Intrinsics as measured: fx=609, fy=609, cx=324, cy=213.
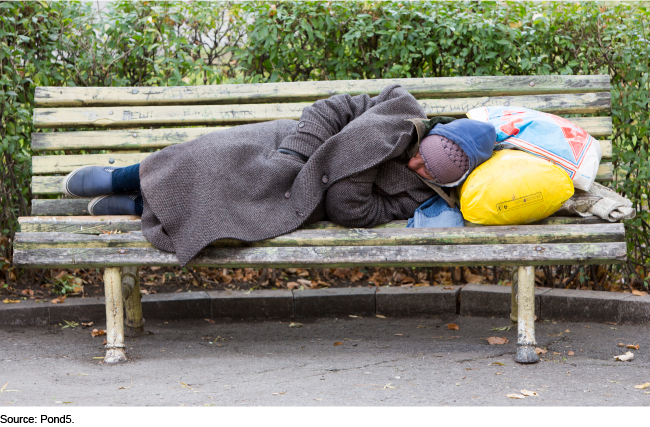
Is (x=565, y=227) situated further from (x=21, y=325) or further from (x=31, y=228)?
(x=21, y=325)

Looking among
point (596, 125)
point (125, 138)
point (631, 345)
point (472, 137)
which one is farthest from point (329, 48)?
point (631, 345)

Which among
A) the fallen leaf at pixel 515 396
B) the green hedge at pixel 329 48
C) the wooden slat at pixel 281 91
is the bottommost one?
the fallen leaf at pixel 515 396

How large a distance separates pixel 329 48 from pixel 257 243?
65.7 inches

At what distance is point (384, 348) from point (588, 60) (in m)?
2.06

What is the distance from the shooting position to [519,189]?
250 cm

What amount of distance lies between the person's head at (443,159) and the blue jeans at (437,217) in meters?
0.14

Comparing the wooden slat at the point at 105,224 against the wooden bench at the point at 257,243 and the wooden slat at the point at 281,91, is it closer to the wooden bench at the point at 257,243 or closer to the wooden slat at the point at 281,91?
the wooden bench at the point at 257,243

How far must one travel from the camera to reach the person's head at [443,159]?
258 cm

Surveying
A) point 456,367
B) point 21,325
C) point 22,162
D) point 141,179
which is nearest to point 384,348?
point 456,367

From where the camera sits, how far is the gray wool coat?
103 inches

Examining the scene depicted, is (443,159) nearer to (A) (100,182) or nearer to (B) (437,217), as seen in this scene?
(B) (437,217)

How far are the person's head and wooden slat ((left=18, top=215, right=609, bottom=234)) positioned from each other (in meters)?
0.25

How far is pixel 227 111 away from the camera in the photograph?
134 inches

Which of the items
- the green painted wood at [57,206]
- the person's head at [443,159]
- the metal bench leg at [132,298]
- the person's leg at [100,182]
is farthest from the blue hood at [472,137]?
the green painted wood at [57,206]
